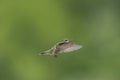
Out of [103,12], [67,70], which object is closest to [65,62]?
[67,70]

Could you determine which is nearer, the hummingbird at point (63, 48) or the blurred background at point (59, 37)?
the hummingbird at point (63, 48)

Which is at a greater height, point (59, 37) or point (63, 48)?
point (63, 48)

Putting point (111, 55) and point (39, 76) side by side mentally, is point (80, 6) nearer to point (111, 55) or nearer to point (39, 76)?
point (111, 55)

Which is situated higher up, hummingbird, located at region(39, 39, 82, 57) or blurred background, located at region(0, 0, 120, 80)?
hummingbird, located at region(39, 39, 82, 57)

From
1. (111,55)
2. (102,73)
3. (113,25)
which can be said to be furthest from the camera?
(113,25)

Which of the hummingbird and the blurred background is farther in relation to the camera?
the blurred background

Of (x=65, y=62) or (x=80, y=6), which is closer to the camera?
(x=65, y=62)

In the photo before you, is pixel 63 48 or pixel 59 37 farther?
pixel 59 37

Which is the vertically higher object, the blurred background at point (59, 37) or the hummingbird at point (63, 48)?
the hummingbird at point (63, 48)
